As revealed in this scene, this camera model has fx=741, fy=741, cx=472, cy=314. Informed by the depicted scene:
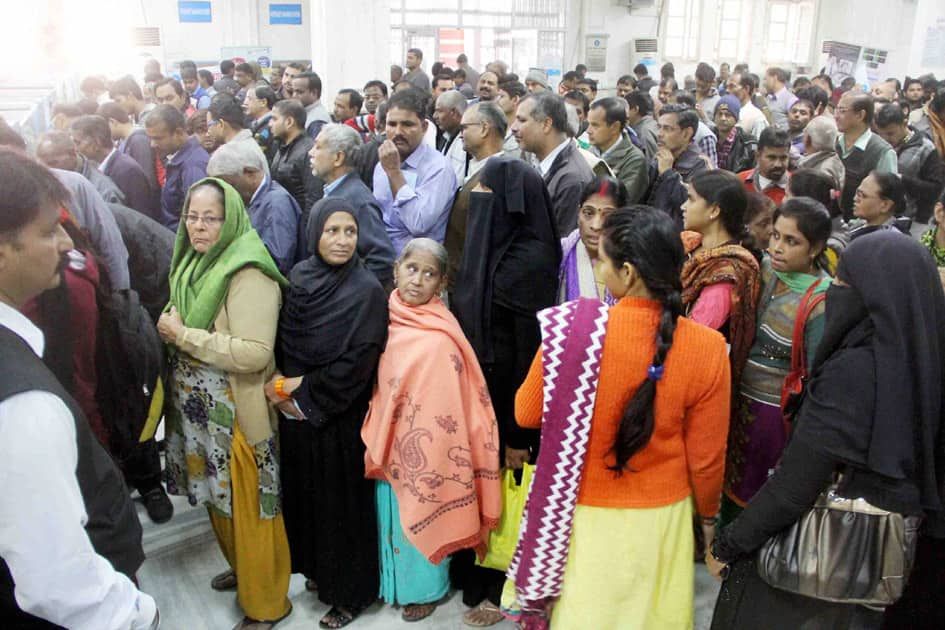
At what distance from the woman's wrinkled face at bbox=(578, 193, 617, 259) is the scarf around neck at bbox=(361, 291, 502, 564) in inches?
22.0

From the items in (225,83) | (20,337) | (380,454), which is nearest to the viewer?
(20,337)

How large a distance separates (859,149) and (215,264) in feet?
13.3

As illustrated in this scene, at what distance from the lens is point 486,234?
2.46 m

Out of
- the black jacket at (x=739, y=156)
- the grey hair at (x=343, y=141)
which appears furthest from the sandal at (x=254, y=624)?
the black jacket at (x=739, y=156)

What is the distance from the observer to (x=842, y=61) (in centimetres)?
888

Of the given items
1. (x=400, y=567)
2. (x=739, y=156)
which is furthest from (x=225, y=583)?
(x=739, y=156)

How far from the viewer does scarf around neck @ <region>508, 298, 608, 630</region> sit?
173cm

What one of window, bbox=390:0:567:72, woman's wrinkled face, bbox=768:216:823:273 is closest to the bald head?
woman's wrinkled face, bbox=768:216:823:273

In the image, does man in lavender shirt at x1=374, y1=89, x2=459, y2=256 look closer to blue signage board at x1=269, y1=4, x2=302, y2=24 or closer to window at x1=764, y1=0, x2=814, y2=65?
blue signage board at x1=269, y1=4, x2=302, y2=24

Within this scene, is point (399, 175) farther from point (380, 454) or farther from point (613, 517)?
point (613, 517)

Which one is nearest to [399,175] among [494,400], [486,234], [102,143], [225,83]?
[486,234]

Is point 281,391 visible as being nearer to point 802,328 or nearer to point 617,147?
point 802,328

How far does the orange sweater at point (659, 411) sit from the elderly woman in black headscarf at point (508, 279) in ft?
2.06

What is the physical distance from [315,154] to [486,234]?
118cm
